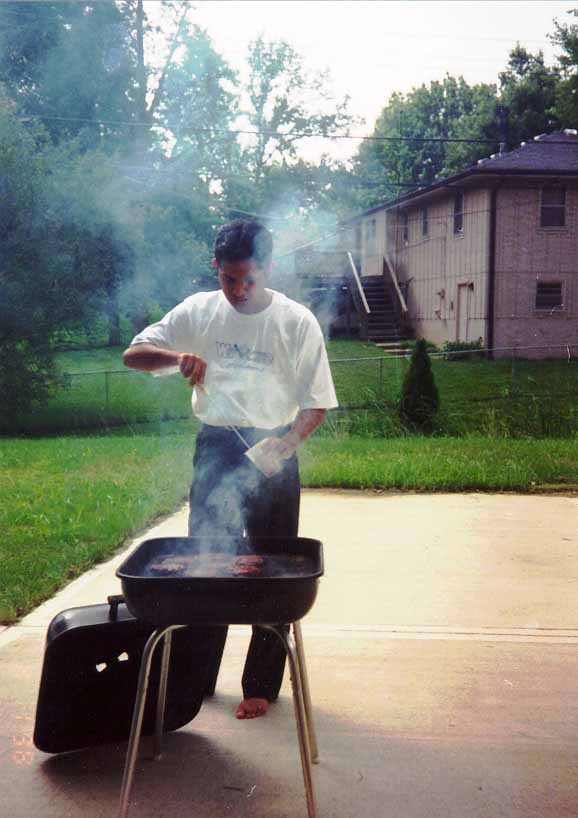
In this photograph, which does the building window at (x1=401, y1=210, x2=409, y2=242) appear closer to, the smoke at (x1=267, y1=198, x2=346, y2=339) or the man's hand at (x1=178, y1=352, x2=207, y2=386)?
the smoke at (x1=267, y1=198, x2=346, y2=339)

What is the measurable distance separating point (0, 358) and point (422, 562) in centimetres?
913

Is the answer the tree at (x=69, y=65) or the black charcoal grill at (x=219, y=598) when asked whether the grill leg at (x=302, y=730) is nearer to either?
the black charcoal grill at (x=219, y=598)

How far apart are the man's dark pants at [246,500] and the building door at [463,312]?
43.2 feet

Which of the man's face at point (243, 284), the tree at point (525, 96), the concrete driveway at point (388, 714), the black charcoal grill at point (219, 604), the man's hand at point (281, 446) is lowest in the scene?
the concrete driveway at point (388, 714)

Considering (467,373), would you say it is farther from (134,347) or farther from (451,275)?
(134,347)

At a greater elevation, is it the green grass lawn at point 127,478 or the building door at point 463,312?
the building door at point 463,312

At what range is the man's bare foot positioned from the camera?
3305 millimetres

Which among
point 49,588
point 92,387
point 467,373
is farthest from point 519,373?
point 49,588

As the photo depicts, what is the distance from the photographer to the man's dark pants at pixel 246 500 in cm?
323

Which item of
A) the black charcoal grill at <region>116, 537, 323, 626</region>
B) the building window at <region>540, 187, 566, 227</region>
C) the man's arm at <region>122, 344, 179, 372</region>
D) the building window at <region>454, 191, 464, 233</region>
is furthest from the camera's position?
the building window at <region>454, 191, 464, 233</region>

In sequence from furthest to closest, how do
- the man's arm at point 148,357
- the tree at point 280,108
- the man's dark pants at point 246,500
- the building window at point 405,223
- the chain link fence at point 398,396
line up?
the building window at point 405,223 → the chain link fence at point 398,396 → the tree at point 280,108 → the man's dark pants at point 246,500 → the man's arm at point 148,357

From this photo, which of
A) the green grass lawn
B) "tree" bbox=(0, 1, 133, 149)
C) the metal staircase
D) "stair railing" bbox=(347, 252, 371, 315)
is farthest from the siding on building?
the green grass lawn

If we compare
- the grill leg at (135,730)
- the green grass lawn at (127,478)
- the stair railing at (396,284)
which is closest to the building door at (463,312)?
the stair railing at (396,284)

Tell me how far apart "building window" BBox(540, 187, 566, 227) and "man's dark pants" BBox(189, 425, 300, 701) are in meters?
Result: 15.0
